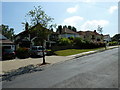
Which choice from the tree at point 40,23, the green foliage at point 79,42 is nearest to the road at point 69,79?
the tree at point 40,23

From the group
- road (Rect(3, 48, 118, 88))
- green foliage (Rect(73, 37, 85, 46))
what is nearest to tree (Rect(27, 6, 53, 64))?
road (Rect(3, 48, 118, 88))

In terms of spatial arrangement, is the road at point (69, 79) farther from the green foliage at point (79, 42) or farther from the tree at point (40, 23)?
the green foliage at point (79, 42)

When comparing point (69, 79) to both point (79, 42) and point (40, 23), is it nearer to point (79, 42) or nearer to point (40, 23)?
point (40, 23)

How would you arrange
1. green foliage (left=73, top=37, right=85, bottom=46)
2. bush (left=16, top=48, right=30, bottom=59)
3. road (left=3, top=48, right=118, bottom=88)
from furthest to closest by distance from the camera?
1. green foliage (left=73, top=37, right=85, bottom=46)
2. bush (left=16, top=48, right=30, bottom=59)
3. road (left=3, top=48, right=118, bottom=88)

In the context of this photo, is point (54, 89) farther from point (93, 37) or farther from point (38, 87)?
point (93, 37)

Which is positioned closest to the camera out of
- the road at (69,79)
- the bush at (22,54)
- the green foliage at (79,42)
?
the road at (69,79)

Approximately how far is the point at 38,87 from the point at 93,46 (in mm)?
33327

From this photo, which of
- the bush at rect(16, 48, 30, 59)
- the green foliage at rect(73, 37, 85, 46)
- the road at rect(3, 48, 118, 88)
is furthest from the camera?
the green foliage at rect(73, 37, 85, 46)

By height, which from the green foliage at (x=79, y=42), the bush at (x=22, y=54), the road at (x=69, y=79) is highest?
the green foliage at (x=79, y=42)

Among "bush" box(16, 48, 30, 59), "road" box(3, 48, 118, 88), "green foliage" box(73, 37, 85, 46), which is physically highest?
"green foliage" box(73, 37, 85, 46)

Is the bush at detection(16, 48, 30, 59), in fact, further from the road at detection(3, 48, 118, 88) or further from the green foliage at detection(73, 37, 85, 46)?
the green foliage at detection(73, 37, 85, 46)

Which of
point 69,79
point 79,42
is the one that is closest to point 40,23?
point 69,79

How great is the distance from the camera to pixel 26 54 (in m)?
17.3

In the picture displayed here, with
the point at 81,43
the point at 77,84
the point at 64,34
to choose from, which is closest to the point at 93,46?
the point at 81,43
